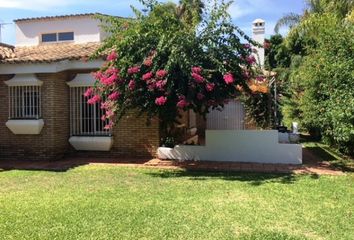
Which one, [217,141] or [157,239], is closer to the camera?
[157,239]

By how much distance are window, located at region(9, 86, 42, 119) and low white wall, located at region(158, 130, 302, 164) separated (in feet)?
15.5

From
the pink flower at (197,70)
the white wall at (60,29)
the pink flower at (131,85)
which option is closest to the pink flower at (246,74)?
the pink flower at (197,70)

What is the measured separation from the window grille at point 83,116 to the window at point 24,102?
116 centimetres

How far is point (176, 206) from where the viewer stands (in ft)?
27.0

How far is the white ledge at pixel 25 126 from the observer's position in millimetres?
14539

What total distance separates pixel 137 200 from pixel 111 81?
4454 mm

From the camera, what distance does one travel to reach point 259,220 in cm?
732

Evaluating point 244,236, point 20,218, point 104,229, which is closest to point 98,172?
point 20,218

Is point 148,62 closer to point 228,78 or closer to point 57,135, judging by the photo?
point 228,78

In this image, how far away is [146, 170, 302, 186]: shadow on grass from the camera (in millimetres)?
10781

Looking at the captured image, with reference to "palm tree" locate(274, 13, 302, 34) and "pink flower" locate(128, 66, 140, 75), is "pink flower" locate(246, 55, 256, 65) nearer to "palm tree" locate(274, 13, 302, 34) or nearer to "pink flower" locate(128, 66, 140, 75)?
"pink flower" locate(128, 66, 140, 75)

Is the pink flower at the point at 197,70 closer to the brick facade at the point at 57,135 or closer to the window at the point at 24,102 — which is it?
the brick facade at the point at 57,135

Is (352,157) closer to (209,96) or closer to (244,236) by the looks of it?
(209,96)

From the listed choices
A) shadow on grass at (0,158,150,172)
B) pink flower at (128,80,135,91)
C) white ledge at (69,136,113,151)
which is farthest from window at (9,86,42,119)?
pink flower at (128,80,135,91)
